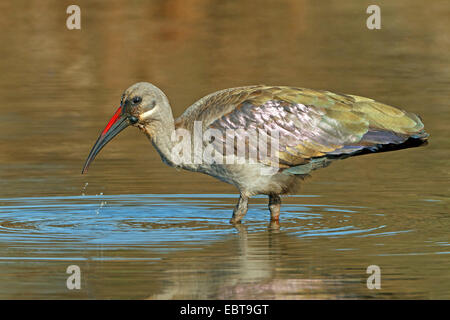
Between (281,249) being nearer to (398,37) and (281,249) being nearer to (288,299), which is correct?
(288,299)

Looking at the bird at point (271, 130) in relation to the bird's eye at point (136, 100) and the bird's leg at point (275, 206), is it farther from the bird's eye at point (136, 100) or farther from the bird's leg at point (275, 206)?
the bird's leg at point (275, 206)

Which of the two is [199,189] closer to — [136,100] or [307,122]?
[136,100]

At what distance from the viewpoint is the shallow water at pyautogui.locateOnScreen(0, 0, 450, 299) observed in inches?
384

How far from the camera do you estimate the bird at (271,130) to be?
38.9 feet

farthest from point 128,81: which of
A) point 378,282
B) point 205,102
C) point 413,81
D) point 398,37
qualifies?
point 378,282

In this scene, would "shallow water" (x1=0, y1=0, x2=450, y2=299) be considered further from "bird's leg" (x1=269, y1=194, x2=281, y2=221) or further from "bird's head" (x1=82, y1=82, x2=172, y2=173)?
"bird's head" (x1=82, y1=82, x2=172, y2=173)

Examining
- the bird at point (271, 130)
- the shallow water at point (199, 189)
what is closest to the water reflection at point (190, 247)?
the shallow water at point (199, 189)

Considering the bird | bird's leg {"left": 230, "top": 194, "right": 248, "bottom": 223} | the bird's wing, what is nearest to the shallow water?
bird's leg {"left": 230, "top": 194, "right": 248, "bottom": 223}

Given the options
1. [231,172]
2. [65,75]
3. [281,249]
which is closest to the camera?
[281,249]

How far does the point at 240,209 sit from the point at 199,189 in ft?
6.78

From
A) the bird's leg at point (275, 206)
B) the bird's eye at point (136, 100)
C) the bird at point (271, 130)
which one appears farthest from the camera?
the bird's leg at point (275, 206)
